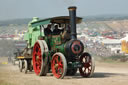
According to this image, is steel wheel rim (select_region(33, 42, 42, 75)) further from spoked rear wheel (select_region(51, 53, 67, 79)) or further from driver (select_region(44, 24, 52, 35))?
spoked rear wheel (select_region(51, 53, 67, 79))

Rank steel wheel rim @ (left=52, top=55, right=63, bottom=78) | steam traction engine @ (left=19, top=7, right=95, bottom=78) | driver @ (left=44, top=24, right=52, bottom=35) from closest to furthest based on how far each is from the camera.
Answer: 1. steel wheel rim @ (left=52, top=55, right=63, bottom=78)
2. steam traction engine @ (left=19, top=7, right=95, bottom=78)
3. driver @ (left=44, top=24, right=52, bottom=35)

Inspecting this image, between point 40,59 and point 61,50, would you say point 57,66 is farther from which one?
point 40,59

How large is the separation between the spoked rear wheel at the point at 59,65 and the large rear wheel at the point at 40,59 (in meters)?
0.69

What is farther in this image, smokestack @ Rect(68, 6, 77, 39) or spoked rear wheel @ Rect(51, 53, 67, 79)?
smokestack @ Rect(68, 6, 77, 39)

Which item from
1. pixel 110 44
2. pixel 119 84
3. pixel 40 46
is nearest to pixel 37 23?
pixel 40 46

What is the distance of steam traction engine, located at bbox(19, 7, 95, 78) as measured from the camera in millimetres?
13578

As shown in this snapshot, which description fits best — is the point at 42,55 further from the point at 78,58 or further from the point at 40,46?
the point at 78,58

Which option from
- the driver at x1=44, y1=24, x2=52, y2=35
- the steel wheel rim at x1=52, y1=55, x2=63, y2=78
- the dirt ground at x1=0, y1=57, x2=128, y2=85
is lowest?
the dirt ground at x1=0, y1=57, x2=128, y2=85

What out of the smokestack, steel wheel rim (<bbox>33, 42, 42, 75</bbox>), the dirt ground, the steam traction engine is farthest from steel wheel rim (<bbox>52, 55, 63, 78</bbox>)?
steel wheel rim (<bbox>33, 42, 42, 75</bbox>)

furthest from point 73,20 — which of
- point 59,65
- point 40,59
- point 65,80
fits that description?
point 65,80

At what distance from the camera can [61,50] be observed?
46.0ft

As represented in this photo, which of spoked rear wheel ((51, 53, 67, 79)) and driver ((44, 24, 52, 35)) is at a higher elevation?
driver ((44, 24, 52, 35))

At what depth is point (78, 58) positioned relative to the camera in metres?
13.9

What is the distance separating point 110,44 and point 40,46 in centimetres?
7017
